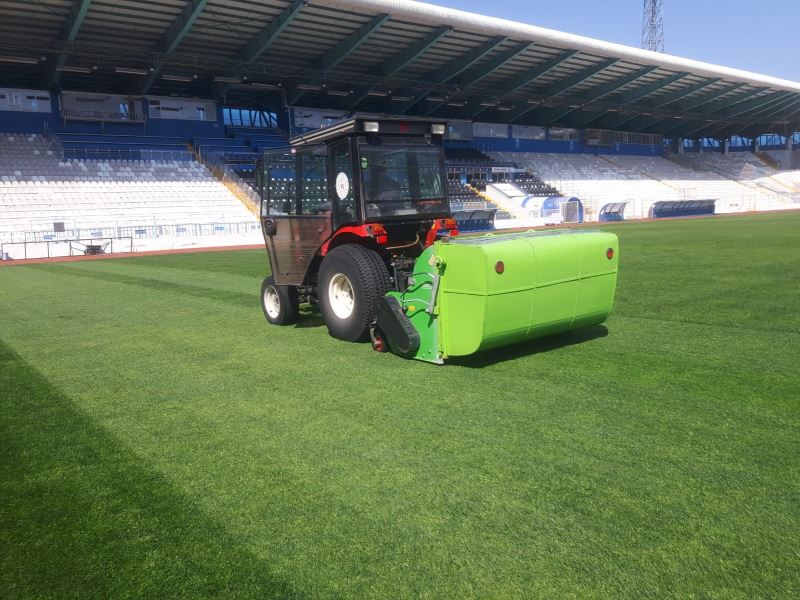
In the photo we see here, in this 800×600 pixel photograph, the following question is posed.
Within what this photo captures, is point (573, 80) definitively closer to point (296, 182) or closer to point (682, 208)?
point (682, 208)

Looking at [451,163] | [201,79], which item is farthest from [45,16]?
[451,163]

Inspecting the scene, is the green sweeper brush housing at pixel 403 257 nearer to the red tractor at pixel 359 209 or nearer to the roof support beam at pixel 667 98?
the red tractor at pixel 359 209

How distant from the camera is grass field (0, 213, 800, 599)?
262cm

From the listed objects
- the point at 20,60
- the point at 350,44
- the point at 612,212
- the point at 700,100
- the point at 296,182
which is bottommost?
the point at 296,182

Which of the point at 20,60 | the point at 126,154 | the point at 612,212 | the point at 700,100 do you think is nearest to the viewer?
the point at 20,60

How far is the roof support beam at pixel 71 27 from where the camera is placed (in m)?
25.0

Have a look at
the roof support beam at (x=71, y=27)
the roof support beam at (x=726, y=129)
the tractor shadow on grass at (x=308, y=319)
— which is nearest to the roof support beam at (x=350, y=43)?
the roof support beam at (x=71, y=27)

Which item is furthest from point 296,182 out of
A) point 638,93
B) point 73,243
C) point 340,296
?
point 638,93

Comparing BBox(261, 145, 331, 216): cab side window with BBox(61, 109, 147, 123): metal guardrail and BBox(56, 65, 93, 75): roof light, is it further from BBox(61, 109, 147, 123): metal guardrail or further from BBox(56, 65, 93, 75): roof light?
BBox(61, 109, 147, 123): metal guardrail

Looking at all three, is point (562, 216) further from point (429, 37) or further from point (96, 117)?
point (96, 117)

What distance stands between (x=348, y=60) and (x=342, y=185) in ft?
102

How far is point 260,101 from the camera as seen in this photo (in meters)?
40.3

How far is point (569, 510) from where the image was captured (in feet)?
9.98

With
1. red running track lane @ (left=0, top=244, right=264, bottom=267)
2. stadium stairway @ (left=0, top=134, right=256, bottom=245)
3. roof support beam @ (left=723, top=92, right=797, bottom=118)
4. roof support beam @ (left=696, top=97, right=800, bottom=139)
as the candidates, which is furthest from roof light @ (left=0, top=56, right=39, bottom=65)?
roof support beam @ (left=696, top=97, right=800, bottom=139)
